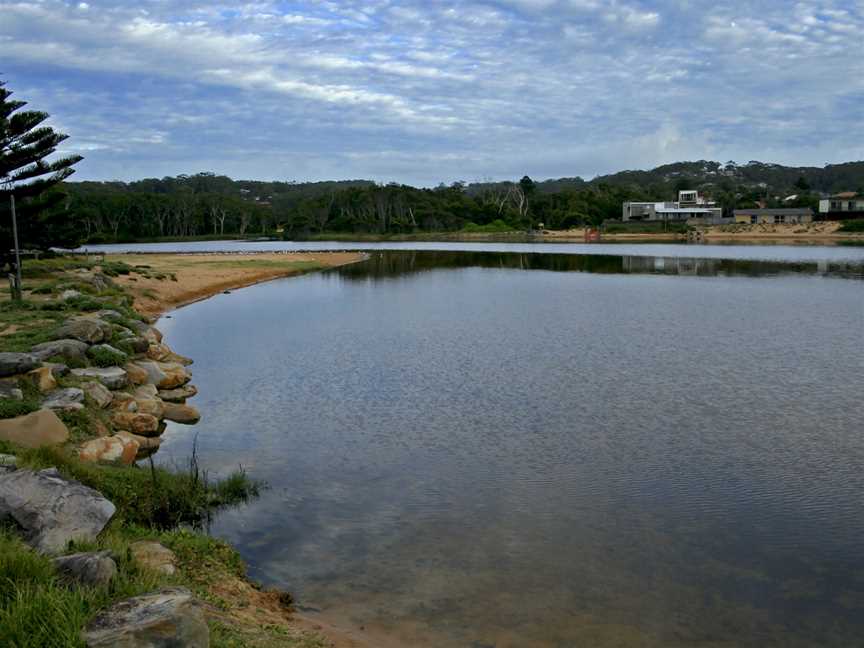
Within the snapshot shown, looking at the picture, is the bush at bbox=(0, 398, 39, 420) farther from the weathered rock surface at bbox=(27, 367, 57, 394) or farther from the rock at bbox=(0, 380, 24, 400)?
the weathered rock surface at bbox=(27, 367, 57, 394)

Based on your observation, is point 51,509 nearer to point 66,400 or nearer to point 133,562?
point 133,562

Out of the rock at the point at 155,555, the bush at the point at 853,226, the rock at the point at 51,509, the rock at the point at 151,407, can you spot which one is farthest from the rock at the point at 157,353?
the bush at the point at 853,226

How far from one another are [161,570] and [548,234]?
121605 mm

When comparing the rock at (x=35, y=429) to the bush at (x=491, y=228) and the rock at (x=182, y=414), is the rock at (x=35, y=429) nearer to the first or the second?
the rock at (x=182, y=414)

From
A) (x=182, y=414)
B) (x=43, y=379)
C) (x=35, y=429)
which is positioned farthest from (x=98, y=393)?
(x=35, y=429)

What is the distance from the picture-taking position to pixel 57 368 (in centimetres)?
1457

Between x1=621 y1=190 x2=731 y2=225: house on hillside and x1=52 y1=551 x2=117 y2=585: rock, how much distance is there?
12507 cm

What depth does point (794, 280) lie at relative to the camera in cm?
4553

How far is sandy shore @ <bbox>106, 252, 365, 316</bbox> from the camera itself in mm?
37188

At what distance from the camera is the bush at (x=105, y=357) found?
16.9 meters

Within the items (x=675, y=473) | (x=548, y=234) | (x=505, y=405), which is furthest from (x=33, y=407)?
(x=548, y=234)

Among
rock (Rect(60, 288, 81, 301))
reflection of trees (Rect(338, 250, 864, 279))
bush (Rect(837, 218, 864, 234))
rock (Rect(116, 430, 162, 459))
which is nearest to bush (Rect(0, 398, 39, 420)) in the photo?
rock (Rect(116, 430, 162, 459))

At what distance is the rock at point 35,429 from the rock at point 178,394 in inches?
217

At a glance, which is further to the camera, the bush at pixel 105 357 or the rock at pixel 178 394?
the rock at pixel 178 394
